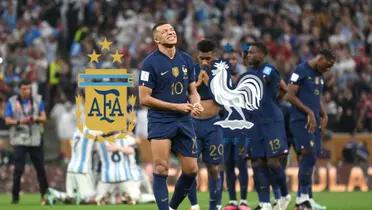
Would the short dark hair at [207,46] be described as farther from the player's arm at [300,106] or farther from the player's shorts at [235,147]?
the player's shorts at [235,147]

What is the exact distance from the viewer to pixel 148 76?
15875 millimetres

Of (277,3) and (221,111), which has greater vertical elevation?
(277,3)

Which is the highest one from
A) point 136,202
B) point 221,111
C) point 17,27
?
point 17,27

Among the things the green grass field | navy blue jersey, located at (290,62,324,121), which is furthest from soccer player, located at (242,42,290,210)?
the green grass field

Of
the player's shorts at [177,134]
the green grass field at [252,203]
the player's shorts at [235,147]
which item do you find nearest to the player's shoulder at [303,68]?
the player's shorts at [235,147]

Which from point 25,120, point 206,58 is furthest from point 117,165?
point 206,58

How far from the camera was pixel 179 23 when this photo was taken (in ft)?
114

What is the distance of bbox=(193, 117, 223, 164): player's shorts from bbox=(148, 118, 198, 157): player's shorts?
186 centimetres

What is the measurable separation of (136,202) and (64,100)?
27.1 feet

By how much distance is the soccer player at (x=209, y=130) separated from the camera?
18062mm

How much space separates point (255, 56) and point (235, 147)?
67.3 inches

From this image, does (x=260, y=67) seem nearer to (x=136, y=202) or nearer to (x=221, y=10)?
(x=136, y=202)

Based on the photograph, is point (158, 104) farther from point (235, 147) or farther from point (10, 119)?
point (10, 119)

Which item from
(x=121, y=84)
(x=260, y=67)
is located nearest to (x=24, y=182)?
(x=121, y=84)
